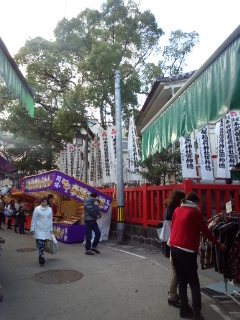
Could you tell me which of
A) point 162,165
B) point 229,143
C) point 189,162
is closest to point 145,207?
point 162,165

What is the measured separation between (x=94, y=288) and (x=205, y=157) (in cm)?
634

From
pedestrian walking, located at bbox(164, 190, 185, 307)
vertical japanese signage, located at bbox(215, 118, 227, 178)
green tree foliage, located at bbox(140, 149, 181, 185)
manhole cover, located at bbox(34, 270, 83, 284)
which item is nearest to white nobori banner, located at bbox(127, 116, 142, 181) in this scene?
green tree foliage, located at bbox(140, 149, 181, 185)

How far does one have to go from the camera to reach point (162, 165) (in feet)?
45.8

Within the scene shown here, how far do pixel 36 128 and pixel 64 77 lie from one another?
427 cm

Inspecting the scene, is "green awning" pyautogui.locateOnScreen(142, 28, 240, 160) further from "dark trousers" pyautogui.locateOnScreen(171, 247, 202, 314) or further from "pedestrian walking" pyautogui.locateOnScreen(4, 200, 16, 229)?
"pedestrian walking" pyautogui.locateOnScreen(4, 200, 16, 229)

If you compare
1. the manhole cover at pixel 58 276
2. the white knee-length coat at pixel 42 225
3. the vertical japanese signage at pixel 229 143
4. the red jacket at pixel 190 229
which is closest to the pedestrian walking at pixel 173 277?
the red jacket at pixel 190 229

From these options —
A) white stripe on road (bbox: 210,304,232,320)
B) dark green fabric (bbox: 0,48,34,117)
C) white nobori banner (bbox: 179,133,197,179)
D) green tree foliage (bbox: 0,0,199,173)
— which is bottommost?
white stripe on road (bbox: 210,304,232,320)

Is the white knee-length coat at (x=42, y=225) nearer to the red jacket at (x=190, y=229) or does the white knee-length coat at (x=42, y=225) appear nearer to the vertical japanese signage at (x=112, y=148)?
the red jacket at (x=190, y=229)

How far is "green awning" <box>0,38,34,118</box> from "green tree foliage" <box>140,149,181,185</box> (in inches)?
341

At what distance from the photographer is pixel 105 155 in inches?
620

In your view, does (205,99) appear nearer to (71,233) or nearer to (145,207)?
(145,207)

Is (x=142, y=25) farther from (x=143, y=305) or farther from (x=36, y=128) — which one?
(x=143, y=305)

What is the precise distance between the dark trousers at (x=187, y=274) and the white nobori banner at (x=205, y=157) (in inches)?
253

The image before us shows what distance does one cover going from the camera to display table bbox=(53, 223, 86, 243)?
13211 millimetres
